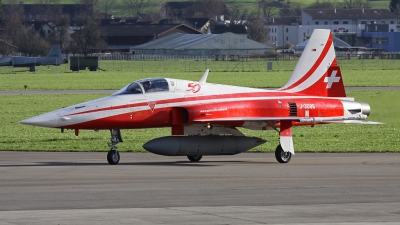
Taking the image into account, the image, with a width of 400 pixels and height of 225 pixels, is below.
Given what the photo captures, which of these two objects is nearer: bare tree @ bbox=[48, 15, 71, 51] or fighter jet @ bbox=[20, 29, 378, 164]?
fighter jet @ bbox=[20, 29, 378, 164]

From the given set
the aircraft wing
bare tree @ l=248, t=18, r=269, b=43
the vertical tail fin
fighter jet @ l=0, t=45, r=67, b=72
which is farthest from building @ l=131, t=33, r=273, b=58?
the aircraft wing

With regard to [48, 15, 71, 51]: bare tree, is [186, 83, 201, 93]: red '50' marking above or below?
below

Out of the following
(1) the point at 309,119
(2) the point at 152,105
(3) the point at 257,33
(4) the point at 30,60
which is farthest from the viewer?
(3) the point at 257,33

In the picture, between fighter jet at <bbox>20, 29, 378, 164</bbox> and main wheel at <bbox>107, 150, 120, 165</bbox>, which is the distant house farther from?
main wheel at <bbox>107, 150, 120, 165</bbox>

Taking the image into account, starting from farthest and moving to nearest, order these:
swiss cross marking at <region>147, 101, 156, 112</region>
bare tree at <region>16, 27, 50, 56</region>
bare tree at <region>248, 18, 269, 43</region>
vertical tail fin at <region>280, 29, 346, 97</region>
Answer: bare tree at <region>248, 18, 269, 43</region> → bare tree at <region>16, 27, 50, 56</region> → vertical tail fin at <region>280, 29, 346, 97</region> → swiss cross marking at <region>147, 101, 156, 112</region>

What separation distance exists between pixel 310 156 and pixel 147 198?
9348 millimetres

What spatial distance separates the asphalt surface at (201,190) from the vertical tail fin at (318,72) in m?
2.08

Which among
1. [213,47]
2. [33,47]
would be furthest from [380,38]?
[33,47]

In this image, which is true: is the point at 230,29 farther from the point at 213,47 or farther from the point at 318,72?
the point at 318,72

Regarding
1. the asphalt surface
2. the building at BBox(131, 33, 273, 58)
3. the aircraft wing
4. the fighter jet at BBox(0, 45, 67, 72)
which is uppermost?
the building at BBox(131, 33, 273, 58)

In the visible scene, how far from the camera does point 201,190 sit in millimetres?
16562

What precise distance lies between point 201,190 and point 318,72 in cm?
873

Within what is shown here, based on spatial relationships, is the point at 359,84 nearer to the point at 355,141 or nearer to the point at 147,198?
the point at 355,141

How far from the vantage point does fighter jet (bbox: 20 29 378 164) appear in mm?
20891
